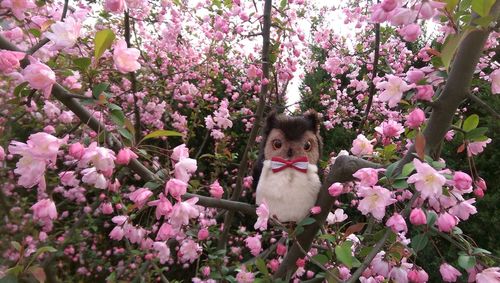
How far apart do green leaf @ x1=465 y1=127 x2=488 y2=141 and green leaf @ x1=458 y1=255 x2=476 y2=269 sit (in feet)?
1.19

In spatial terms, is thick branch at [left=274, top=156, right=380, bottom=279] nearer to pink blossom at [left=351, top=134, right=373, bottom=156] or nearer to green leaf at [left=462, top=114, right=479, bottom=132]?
A: pink blossom at [left=351, top=134, right=373, bottom=156]

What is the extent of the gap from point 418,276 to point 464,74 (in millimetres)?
638

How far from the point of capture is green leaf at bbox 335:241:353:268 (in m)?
1.34

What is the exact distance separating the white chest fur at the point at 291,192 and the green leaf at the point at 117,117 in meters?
0.94

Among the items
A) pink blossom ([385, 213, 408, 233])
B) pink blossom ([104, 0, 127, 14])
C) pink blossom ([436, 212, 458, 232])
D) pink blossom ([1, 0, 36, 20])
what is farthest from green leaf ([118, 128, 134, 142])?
pink blossom ([436, 212, 458, 232])

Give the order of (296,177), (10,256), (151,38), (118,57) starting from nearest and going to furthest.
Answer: (118,57) → (296,177) → (10,256) → (151,38)

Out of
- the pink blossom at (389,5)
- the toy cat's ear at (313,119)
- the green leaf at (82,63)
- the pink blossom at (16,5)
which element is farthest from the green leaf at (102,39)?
the toy cat's ear at (313,119)

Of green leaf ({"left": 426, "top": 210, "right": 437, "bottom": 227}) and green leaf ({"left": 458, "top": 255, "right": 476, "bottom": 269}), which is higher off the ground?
green leaf ({"left": 426, "top": 210, "right": 437, "bottom": 227})

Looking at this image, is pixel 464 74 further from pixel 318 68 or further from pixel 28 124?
pixel 318 68

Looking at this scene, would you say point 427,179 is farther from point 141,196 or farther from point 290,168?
point 290,168

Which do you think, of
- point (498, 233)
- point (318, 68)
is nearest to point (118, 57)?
point (498, 233)

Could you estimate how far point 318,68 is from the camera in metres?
6.64

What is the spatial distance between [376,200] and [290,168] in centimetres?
74

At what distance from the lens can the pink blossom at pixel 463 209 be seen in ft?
4.15
